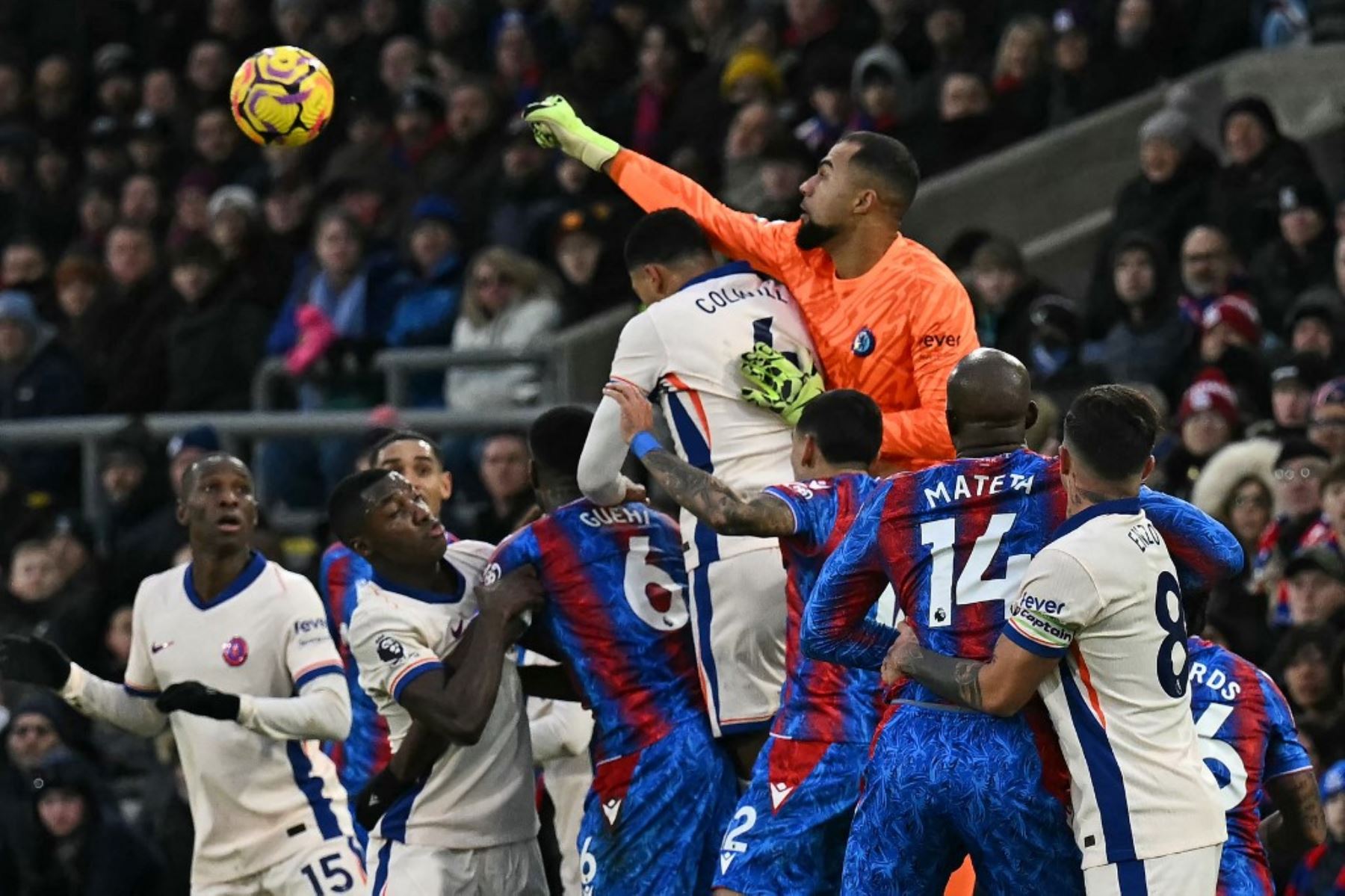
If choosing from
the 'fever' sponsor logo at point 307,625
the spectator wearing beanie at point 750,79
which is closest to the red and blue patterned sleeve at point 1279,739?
the 'fever' sponsor logo at point 307,625

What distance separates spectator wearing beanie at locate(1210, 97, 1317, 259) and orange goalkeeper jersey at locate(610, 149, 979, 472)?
16.2 ft

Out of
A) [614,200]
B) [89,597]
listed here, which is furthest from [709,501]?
[614,200]

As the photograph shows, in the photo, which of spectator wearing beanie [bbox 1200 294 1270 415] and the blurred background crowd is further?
spectator wearing beanie [bbox 1200 294 1270 415]

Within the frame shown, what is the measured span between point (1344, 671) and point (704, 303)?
3.38 meters

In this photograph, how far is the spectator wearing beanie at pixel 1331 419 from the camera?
1138 cm

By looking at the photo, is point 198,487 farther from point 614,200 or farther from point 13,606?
point 614,200

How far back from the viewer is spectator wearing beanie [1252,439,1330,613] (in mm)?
11438

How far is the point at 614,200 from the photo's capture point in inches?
610

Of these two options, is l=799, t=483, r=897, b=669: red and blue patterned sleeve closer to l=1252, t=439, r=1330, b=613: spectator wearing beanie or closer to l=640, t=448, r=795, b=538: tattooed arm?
l=640, t=448, r=795, b=538: tattooed arm

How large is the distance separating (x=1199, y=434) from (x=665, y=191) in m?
3.85

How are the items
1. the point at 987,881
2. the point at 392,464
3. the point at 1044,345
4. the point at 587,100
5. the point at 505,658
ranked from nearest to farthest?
the point at 987,881, the point at 505,658, the point at 392,464, the point at 1044,345, the point at 587,100

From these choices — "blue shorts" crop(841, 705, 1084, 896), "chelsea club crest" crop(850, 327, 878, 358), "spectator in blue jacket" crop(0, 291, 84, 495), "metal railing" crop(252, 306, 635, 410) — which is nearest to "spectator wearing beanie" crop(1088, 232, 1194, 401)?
"metal railing" crop(252, 306, 635, 410)

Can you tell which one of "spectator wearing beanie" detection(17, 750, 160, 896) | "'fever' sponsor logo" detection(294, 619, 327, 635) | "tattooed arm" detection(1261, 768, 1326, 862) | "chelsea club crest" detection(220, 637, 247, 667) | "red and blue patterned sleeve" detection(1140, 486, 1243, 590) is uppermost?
"red and blue patterned sleeve" detection(1140, 486, 1243, 590)

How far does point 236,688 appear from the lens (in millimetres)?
9227
